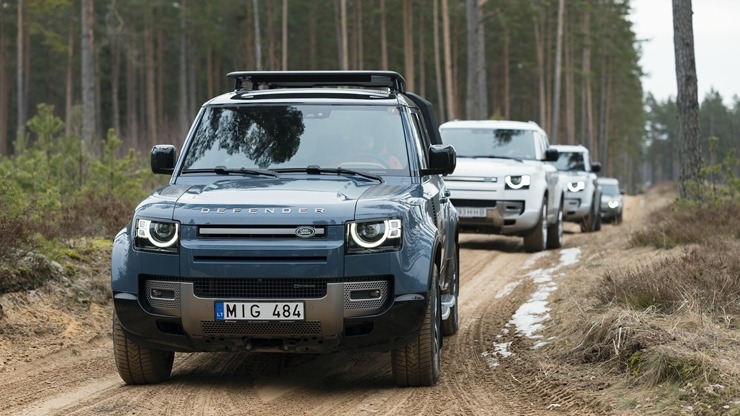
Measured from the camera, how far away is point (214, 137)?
7598 millimetres

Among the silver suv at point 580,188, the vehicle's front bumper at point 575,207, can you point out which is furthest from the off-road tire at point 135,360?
the vehicle's front bumper at point 575,207

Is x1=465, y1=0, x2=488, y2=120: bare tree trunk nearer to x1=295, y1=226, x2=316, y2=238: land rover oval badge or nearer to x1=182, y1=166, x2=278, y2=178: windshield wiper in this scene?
x1=182, y1=166, x2=278, y2=178: windshield wiper

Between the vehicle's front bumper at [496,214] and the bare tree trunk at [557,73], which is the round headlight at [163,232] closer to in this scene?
the vehicle's front bumper at [496,214]

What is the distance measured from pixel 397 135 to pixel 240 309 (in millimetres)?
2152

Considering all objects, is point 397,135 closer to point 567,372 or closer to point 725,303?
point 567,372

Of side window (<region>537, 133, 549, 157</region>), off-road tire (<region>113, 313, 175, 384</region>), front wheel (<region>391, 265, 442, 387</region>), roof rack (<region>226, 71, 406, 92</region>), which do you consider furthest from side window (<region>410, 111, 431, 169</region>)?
side window (<region>537, 133, 549, 157</region>)

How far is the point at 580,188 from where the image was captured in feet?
76.3

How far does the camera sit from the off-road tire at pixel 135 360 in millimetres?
6562

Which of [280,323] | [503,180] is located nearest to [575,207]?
[503,180]

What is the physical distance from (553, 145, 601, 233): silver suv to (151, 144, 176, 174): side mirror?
15906 mm

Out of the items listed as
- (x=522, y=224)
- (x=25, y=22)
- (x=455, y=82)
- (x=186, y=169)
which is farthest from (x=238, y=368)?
(x=455, y=82)

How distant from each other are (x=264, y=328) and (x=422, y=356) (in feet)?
3.57

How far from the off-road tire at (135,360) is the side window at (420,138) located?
2404mm

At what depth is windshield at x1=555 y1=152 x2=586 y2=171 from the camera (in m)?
24.3
